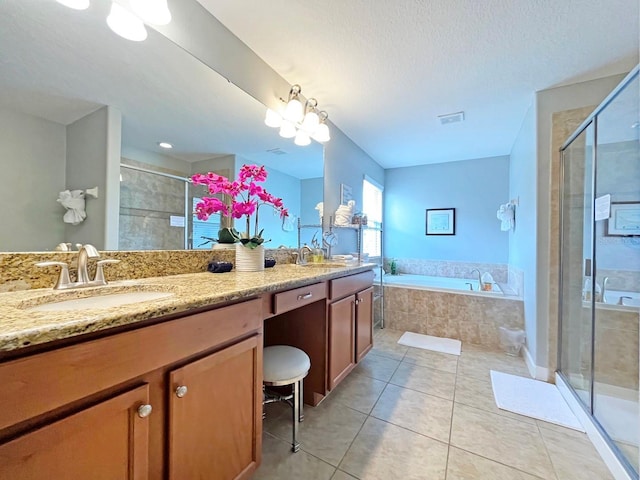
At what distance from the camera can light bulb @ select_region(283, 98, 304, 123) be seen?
1.93 metres

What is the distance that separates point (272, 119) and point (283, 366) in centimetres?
163

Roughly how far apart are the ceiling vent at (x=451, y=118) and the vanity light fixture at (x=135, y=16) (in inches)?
92.0

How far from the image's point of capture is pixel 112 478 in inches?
24.4

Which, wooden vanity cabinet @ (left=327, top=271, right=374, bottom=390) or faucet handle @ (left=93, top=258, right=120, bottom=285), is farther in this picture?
wooden vanity cabinet @ (left=327, top=271, right=374, bottom=390)

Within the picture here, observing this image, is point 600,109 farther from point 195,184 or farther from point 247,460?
point 247,460

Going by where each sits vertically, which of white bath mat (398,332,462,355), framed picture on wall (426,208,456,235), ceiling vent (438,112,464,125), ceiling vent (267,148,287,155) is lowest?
white bath mat (398,332,462,355)

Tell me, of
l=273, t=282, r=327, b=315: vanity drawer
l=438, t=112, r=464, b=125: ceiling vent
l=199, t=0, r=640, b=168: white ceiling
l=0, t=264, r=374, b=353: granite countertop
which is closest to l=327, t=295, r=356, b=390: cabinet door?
l=273, t=282, r=327, b=315: vanity drawer

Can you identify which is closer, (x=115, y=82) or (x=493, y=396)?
(x=115, y=82)

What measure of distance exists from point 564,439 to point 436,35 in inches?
92.0

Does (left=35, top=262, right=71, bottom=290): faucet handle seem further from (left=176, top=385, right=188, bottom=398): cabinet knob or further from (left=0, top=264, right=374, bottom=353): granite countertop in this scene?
(left=176, top=385, right=188, bottom=398): cabinet knob

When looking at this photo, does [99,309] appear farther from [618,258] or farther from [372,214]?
[372,214]

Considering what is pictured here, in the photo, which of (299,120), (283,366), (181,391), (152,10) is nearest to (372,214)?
(299,120)

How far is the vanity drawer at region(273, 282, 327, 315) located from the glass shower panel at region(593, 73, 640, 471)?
1.73 m

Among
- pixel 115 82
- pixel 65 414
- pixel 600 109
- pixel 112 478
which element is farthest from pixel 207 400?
pixel 600 109
